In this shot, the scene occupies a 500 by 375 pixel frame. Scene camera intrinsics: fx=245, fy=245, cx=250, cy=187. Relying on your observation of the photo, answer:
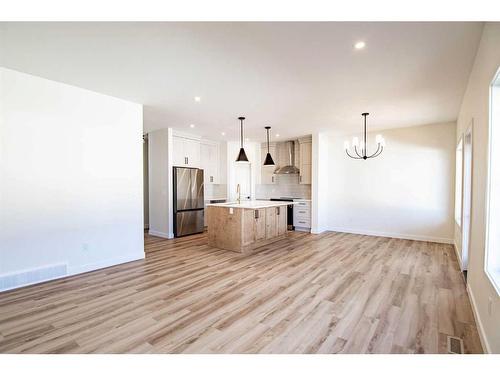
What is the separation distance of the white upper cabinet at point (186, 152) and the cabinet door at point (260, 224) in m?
2.58

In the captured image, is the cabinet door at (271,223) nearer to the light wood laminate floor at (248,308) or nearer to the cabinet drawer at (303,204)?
the light wood laminate floor at (248,308)

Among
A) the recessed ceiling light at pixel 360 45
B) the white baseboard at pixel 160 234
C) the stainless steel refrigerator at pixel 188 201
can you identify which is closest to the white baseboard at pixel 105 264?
the white baseboard at pixel 160 234

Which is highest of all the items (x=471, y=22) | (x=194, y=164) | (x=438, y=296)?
(x=471, y=22)

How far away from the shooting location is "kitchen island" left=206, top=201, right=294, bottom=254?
4648 mm

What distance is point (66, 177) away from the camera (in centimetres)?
343

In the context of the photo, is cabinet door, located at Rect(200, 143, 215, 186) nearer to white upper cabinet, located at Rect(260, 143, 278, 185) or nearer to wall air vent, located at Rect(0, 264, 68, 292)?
white upper cabinet, located at Rect(260, 143, 278, 185)

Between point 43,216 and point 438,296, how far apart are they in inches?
197

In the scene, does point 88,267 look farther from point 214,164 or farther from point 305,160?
point 305,160

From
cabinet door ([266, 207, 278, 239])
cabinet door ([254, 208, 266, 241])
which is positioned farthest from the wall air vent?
cabinet door ([266, 207, 278, 239])

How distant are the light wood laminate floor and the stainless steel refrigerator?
192cm

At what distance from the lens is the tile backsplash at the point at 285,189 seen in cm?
748

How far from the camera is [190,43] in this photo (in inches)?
92.0
